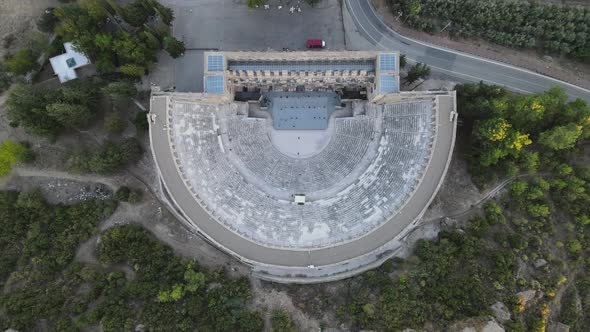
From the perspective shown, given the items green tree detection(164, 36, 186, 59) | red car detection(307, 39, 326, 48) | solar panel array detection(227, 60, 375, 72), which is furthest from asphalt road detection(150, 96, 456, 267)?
red car detection(307, 39, 326, 48)

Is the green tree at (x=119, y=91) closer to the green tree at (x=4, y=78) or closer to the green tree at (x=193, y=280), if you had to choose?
the green tree at (x=4, y=78)

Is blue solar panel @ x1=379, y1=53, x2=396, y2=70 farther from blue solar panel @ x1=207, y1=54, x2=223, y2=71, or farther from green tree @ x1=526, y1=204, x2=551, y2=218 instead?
green tree @ x1=526, y1=204, x2=551, y2=218

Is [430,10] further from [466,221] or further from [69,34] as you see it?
[69,34]

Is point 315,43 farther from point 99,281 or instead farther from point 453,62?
point 99,281

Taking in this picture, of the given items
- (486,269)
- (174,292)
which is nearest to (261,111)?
(174,292)

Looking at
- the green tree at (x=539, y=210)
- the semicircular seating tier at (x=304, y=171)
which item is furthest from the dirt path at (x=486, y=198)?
the semicircular seating tier at (x=304, y=171)

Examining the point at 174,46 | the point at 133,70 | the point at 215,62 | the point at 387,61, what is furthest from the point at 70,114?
the point at 387,61
